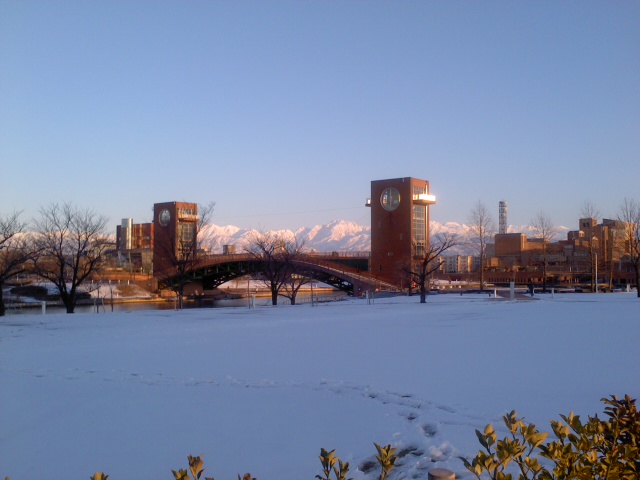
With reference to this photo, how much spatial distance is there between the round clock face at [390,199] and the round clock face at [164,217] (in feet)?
110

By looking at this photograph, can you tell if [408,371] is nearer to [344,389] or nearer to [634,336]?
[344,389]

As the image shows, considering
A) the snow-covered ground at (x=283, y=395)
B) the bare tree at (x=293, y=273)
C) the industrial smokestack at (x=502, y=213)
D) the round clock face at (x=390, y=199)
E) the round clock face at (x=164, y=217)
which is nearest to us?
the snow-covered ground at (x=283, y=395)

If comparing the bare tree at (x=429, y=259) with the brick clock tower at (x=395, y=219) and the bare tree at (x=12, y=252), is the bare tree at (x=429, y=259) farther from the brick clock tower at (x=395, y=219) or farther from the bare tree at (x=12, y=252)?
the bare tree at (x=12, y=252)

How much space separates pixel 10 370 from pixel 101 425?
→ 5359mm

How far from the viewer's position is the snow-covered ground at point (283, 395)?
6852 mm

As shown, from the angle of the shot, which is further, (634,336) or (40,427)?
(634,336)

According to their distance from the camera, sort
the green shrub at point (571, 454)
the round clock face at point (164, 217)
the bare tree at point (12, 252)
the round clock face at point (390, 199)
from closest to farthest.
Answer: the green shrub at point (571, 454) < the bare tree at point (12, 252) < the round clock face at point (390, 199) < the round clock face at point (164, 217)

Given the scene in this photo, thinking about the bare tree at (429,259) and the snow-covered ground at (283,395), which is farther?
the bare tree at (429,259)

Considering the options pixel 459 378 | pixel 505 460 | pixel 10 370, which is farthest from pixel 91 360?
pixel 505 460

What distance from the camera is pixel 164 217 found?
88312 mm

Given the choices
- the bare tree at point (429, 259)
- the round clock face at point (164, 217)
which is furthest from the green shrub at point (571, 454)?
the round clock face at point (164, 217)

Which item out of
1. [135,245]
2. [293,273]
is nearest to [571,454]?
[293,273]

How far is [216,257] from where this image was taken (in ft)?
233

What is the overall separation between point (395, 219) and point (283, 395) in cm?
6387
